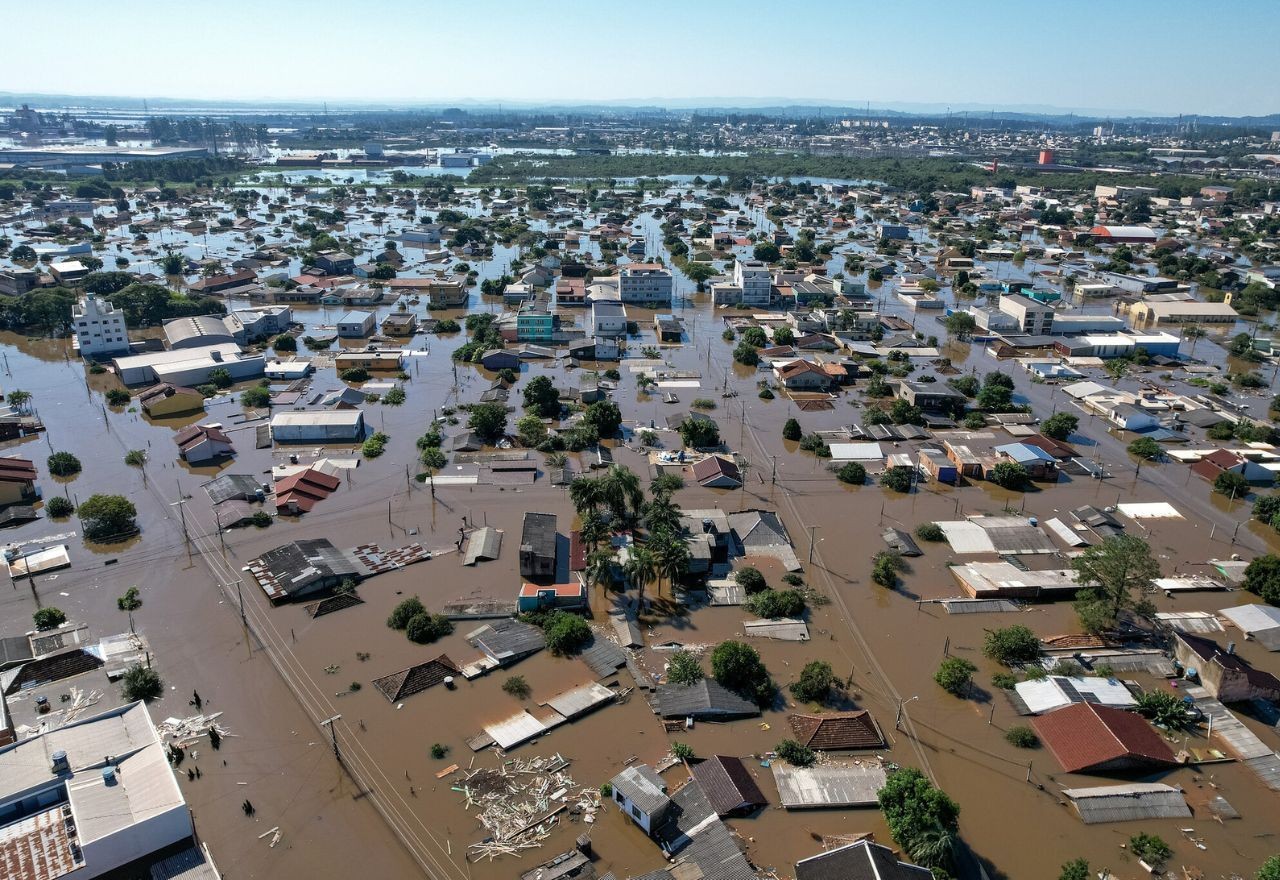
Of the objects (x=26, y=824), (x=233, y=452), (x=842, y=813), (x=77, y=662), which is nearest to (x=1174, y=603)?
(x=842, y=813)

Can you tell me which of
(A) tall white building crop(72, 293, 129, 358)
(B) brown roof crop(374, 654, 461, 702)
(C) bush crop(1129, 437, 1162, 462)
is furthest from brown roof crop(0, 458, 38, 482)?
(C) bush crop(1129, 437, 1162, 462)

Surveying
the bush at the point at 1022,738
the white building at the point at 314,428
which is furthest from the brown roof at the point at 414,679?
the white building at the point at 314,428

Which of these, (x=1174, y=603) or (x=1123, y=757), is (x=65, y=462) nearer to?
(x=1123, y=757)

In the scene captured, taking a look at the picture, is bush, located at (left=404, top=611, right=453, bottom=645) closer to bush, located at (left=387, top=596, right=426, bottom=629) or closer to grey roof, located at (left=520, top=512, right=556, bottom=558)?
bush, located at (left=387, top=596, right=426, bottom=629)

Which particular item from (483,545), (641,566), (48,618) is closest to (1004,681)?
(641,566)

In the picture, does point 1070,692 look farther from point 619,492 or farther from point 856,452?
point 856,452
